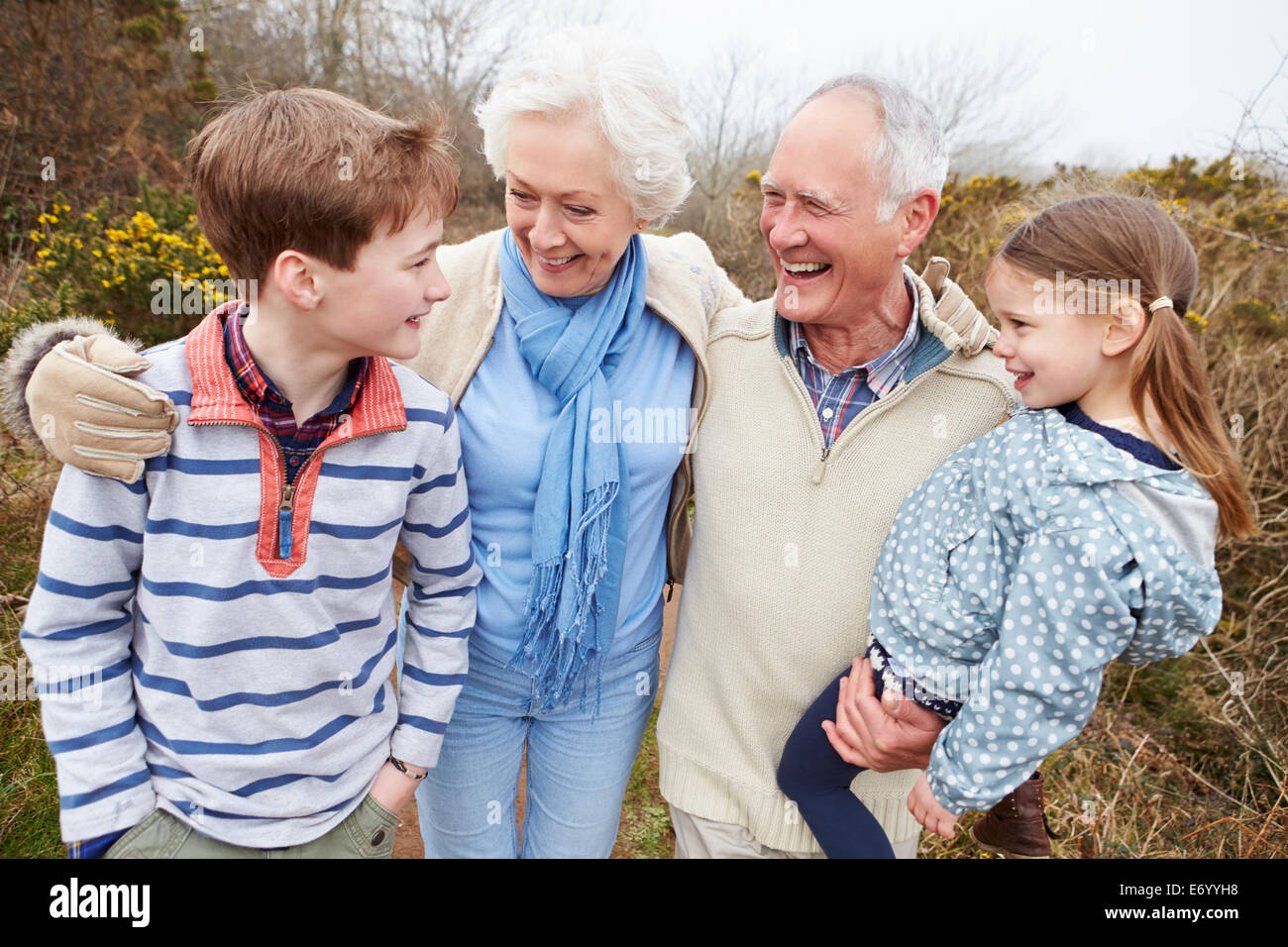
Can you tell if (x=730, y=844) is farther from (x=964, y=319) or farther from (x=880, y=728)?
(x=964, y=319)

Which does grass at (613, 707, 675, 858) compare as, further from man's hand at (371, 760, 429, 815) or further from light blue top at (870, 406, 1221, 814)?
light blue top at (870, 406, 1221, 814)

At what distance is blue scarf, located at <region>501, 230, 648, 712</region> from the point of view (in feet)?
5.71

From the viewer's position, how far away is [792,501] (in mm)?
1828

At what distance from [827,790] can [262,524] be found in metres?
1.33

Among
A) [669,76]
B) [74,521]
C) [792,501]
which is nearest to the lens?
[74,521]

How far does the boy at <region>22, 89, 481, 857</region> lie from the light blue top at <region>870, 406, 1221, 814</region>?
1046mm

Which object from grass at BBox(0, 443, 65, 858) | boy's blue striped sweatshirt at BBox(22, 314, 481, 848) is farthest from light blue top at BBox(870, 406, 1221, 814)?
grass at BBox(0, 443, 65, 858)
